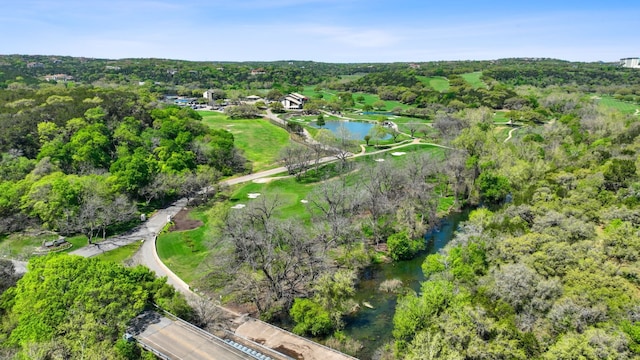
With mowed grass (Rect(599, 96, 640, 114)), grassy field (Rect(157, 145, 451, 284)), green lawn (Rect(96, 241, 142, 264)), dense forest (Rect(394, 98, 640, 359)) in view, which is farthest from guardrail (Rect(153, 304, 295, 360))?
mowed grass (Rect(599, 96, 640, 114))

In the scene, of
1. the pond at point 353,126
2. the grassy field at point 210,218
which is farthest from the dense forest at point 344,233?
the pond at point 353,126

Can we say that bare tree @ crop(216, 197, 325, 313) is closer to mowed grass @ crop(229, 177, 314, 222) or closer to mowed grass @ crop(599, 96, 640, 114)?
mowed grass @ crop(229, 177, 314, 222)

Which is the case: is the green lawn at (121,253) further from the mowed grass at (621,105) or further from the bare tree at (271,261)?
the mowed grass at (621,105)

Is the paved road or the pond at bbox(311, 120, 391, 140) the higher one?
the pond at bbox(311, 120, 391, 140)

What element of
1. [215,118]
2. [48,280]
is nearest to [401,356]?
[48,280]

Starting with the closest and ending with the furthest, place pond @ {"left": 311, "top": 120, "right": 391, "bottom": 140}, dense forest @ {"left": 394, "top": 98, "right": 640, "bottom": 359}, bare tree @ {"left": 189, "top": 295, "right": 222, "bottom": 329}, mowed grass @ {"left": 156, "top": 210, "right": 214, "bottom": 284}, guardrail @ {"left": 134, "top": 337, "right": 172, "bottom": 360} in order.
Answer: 1. dense forest @ {"left": 394, "top": 98, "right": 640, "bottom": 359}
2. guardrail @ {"left": 134, "top": 337, "right": 172, "bottom": 360}
3. bare tree @ {"left": 189, "top": 295, "right": 222, "bottom": 329}
4. mowed grass @ {"left": 156, "top": 210, "right": 214, "bottom": 284}
5. pond @ {"left": 311, "top": 120, "right": 391, "bottom": 140}

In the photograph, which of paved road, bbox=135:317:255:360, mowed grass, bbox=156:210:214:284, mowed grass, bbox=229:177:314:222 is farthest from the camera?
mowed grass, bbox=229:177:314:222

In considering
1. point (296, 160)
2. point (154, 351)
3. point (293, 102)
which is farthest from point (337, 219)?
point (293, 102)

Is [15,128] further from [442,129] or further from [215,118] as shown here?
[442,129]
